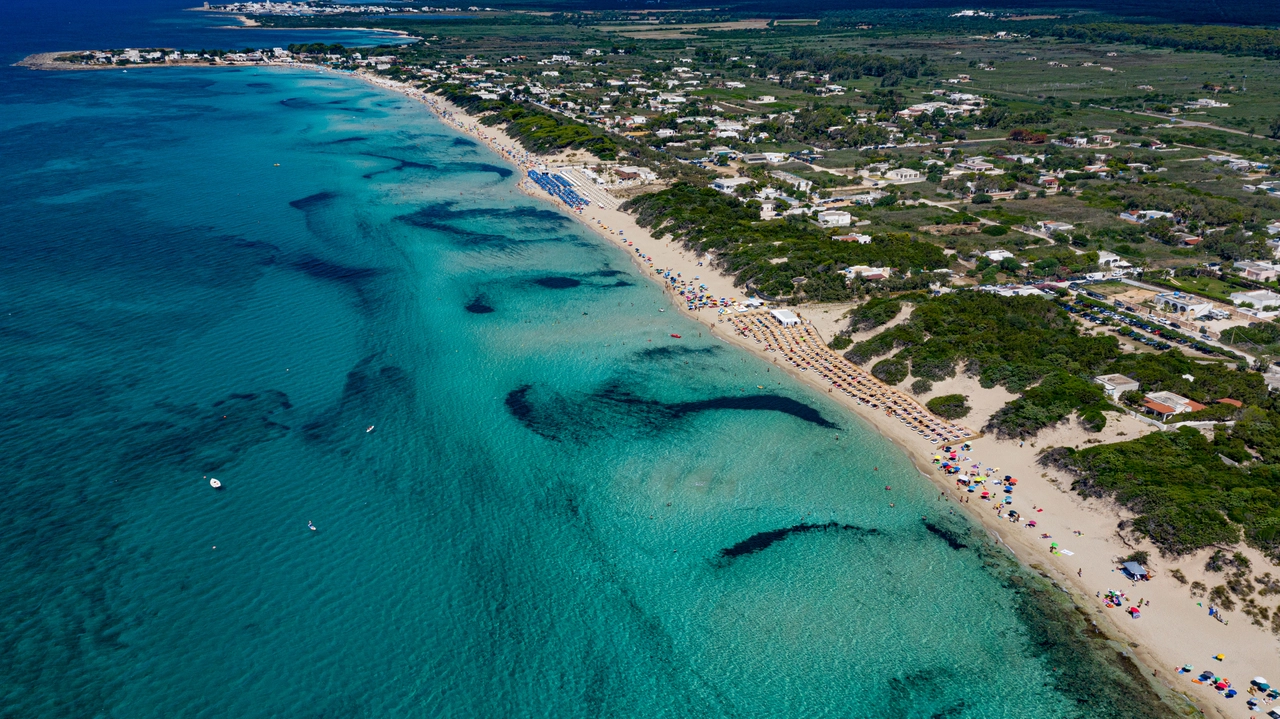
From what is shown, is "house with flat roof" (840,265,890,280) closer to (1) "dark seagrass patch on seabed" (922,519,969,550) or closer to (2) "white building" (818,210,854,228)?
(2) "white building" (818,210,854,228)

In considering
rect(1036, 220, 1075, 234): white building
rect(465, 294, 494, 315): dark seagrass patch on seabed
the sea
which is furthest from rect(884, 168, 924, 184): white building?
rect(465, 294, 494, 315): dark seagrass patch on seabed

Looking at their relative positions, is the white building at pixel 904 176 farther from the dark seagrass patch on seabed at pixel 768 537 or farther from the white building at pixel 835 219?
the dark seagrass patch on seabed at pixel 768 537

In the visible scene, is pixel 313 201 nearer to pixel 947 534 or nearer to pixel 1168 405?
pixel 947 534

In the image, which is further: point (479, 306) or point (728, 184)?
point (728, 184)

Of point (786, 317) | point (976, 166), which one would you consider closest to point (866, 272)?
point (786, 317)

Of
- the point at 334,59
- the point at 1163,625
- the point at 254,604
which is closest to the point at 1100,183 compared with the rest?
the point at 1163,625

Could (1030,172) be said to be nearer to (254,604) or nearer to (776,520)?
(776,520)
